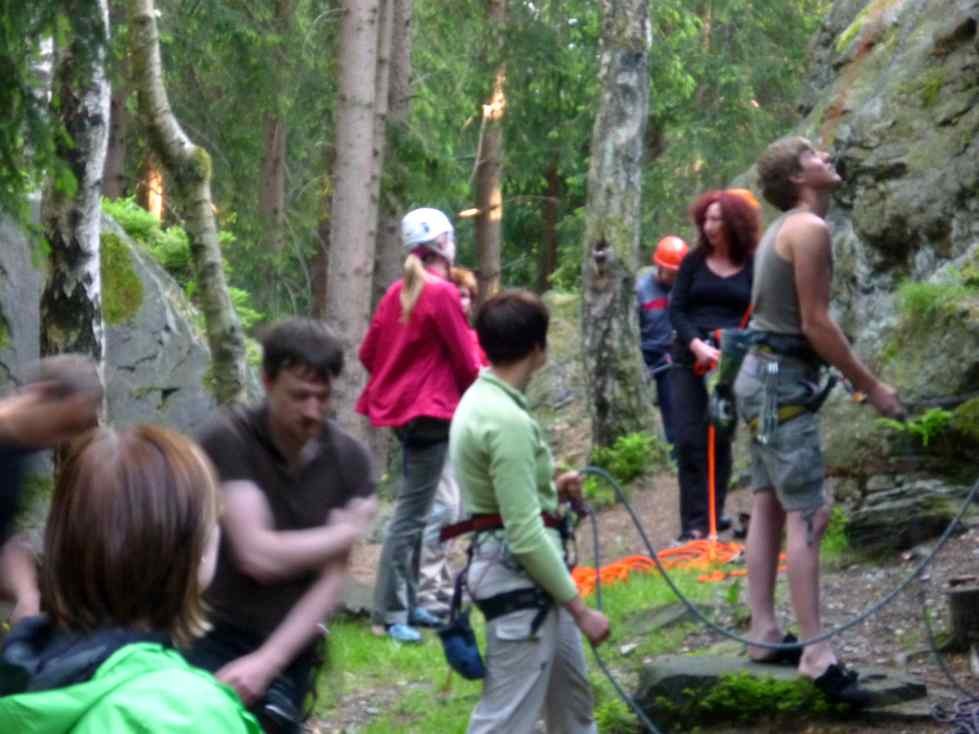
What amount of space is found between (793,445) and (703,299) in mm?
3257

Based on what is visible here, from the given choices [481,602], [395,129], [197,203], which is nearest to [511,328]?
[481,602]

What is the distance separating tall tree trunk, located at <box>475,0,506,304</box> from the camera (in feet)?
94.8

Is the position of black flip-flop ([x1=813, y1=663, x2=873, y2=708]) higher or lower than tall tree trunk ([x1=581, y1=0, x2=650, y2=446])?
lower

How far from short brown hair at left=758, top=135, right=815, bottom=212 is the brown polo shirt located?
260 cm

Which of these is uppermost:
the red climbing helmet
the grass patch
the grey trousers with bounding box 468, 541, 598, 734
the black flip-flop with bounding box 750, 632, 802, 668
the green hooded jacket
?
the red climbing helmet

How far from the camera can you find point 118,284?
13422 millimetres

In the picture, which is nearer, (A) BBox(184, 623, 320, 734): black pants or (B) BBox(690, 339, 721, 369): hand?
(A) BBox(184, 623, 320, 734): black pants

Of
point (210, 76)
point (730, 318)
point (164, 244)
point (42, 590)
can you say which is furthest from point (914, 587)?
point (210, 76)

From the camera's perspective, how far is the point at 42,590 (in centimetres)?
273

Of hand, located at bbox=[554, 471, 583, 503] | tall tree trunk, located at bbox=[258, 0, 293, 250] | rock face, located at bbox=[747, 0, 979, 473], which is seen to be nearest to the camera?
hand, located at bbox=[554, 471, 583, 503]

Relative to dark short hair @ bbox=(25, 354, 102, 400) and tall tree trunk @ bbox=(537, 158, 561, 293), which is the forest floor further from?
tall tree trunk @ bbox=(537, 158, 561, 293)

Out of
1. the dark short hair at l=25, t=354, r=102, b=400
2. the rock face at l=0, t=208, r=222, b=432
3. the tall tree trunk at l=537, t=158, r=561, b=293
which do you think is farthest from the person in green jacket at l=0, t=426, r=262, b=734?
the tall tree trunk at l=537, t=158, r=561, b=293

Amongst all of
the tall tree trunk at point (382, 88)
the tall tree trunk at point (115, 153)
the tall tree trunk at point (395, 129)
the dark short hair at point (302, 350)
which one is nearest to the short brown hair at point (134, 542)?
the dark short hair at point (302, 350)

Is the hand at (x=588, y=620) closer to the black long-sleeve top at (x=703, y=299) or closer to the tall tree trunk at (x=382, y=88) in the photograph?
the black long-sleeve top at (x=703, y=299)
